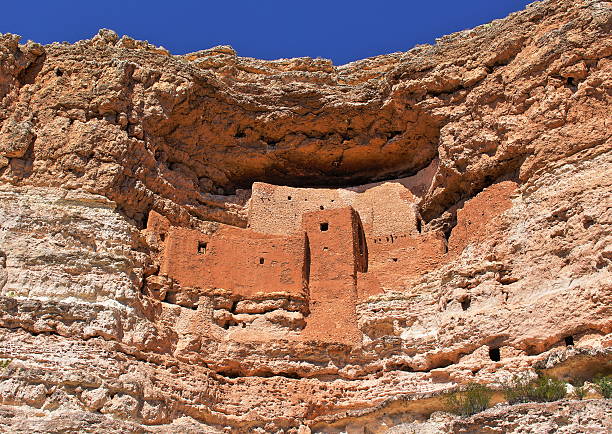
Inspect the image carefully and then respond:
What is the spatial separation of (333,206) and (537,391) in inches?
401

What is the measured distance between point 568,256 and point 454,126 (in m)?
5.94

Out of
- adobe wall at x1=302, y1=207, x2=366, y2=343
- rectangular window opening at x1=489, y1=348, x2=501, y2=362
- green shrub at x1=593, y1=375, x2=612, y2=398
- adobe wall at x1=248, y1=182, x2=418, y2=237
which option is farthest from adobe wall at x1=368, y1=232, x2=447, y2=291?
green shrub at x1=593, y1=375, x2=612, y2=398

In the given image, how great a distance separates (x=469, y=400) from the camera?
14.2 metres

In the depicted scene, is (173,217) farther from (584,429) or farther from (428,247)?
(584,429)

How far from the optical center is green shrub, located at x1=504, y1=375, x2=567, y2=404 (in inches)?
516

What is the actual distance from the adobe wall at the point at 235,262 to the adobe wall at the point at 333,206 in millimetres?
1756

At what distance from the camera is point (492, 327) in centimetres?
1611

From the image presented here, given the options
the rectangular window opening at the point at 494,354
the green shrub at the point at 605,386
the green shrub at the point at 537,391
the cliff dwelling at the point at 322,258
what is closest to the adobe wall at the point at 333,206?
the cliff dwelling at the point at 322,258

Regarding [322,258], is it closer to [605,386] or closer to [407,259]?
[407,259]

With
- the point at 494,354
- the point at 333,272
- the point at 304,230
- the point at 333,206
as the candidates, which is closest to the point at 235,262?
the point at 304,230

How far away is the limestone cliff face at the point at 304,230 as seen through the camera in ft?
50.6

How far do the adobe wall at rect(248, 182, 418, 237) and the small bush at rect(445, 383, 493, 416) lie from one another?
6811mm

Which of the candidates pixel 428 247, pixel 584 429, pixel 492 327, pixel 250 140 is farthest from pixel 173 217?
pixel 584 429

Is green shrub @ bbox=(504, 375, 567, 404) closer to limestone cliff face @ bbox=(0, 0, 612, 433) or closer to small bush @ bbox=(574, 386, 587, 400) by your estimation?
small bush @ bbox=(574, 386, 587, 400)
